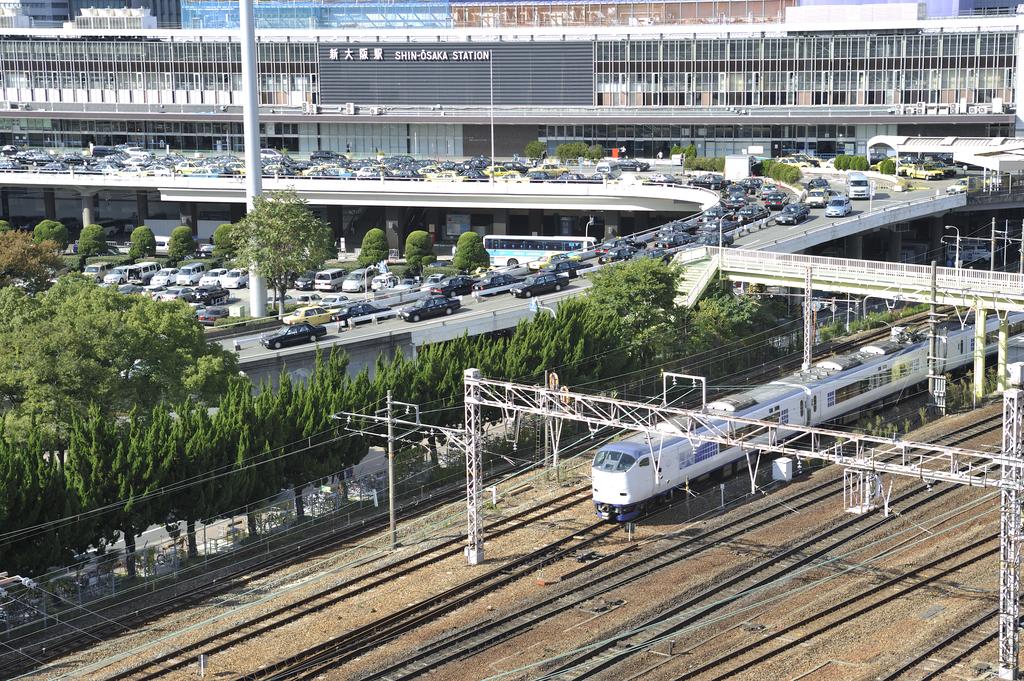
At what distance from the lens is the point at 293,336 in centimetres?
6569

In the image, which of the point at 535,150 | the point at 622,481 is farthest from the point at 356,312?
the point at 535,150

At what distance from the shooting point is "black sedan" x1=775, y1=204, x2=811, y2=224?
8875 cm

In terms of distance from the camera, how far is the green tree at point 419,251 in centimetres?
9900

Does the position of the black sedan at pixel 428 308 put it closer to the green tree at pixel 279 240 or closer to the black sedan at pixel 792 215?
the green tree at pixel 279 240

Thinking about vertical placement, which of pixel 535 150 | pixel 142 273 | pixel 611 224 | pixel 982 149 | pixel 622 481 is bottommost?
pixel 622 481

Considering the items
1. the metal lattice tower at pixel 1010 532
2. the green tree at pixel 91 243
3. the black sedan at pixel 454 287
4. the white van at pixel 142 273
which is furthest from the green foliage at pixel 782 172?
the metal lattice tower at pixel 1010 532

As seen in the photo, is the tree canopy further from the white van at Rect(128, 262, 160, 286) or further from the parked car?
the white van at Rect(128, 262, 160, 286)

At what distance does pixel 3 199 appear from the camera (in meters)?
132

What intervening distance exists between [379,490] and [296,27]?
358 feet

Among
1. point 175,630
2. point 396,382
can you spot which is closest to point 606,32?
point 396,382

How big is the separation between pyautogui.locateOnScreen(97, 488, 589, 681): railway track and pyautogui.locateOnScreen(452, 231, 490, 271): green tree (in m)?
47.1

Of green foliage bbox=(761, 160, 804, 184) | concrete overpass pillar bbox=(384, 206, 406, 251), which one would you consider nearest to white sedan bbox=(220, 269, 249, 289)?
concrete overpass pillar bbox=(384, 206, 406, 251)

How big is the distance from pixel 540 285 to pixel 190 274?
2898cm

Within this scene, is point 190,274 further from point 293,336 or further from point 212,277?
point 293,336
